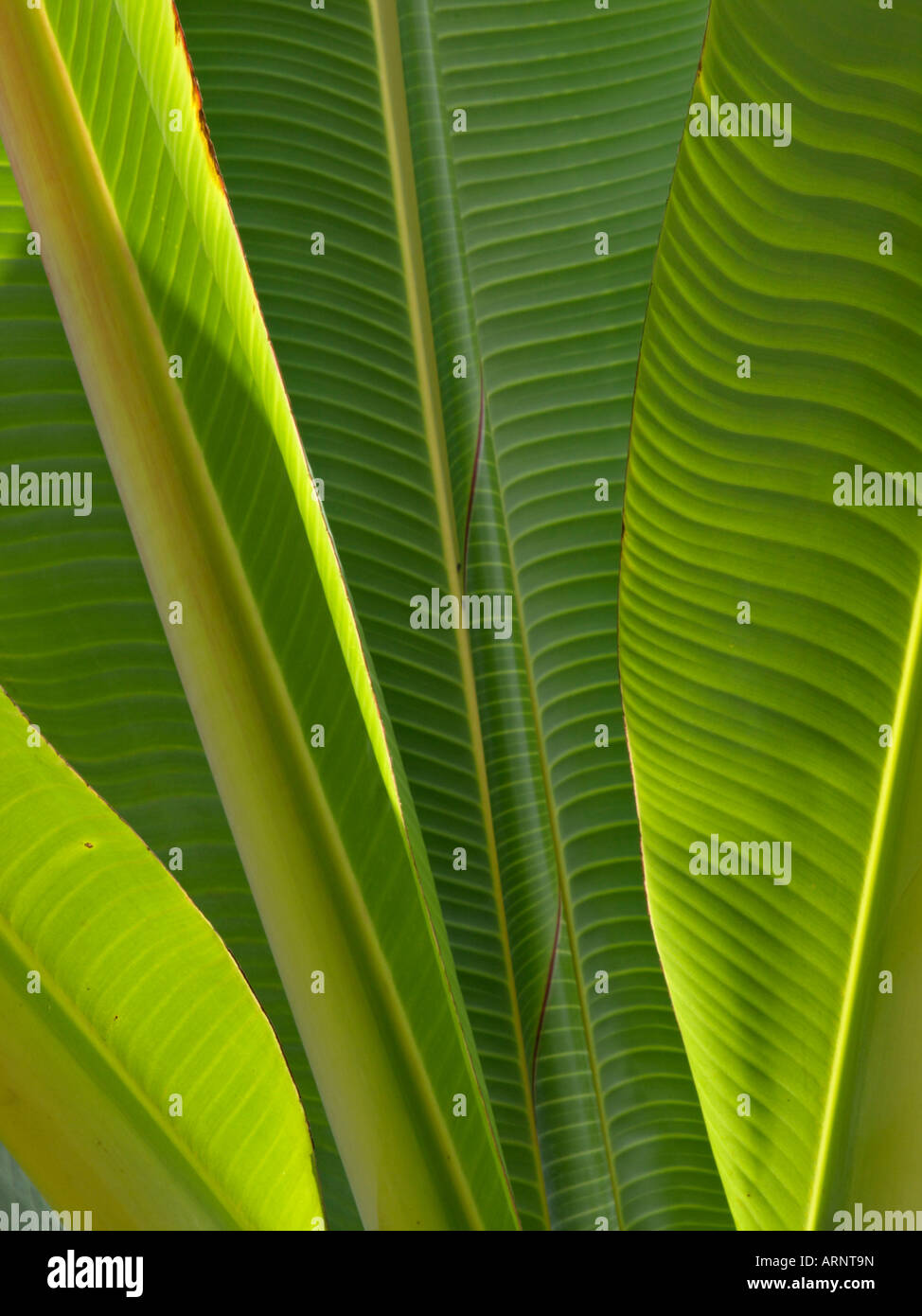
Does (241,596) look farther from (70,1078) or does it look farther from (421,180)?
(421,180)

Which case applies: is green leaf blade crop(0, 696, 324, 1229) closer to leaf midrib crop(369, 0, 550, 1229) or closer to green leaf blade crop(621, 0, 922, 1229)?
green leaf blade crop(621, 0, 922, 1229)

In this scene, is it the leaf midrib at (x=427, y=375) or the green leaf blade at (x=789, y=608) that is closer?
the green leaf blade at (x=789, y=608)

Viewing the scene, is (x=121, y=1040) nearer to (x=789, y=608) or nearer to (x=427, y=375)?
(x=789, y=608)

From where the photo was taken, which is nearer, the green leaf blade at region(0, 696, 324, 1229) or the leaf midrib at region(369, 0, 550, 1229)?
the green leaf blade at region(0, 696, 324, 1229)

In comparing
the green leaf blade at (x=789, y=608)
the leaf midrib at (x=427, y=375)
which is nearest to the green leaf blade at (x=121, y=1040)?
the green leaf blade at (x=789, y=608)

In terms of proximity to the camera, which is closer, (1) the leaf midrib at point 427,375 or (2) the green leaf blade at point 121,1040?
(2) the green leaf blade at point 121,1040

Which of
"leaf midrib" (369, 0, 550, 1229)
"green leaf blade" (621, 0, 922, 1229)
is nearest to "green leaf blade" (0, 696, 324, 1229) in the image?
"green leaf blade" (621, 0, 922, 1229)

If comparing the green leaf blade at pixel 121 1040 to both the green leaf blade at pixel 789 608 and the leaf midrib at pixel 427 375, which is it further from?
the leaf midrib at pixel 427 375

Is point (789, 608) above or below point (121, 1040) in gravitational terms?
above

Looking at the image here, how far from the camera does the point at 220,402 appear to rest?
62 cm

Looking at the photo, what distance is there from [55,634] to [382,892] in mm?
266

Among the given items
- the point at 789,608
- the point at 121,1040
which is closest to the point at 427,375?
the point at 789,608

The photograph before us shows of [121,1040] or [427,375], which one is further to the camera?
[427,375]

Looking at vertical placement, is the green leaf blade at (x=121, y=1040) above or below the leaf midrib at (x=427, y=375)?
below
